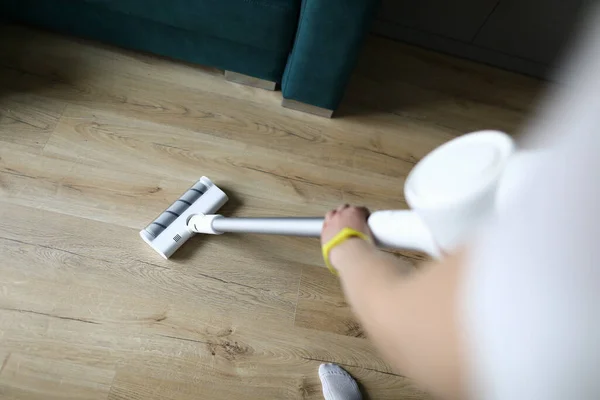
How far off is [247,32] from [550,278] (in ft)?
3.51

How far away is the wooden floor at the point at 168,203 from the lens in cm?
115

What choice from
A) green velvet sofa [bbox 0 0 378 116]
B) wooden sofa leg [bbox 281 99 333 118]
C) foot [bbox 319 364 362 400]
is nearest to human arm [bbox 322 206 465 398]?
foot [bbox 319 364 362 400]

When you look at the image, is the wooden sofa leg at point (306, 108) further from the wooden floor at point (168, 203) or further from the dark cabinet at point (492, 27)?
the dark cabinet at point (492, 27)

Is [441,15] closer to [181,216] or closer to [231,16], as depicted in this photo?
[231,16]

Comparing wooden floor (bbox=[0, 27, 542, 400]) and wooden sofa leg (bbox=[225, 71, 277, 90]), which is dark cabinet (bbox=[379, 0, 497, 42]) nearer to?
wooden floor (bbox=[0, 27, 542, 400])

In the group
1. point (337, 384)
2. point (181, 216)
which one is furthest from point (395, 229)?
point (181, 216)

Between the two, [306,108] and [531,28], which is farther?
[531,28]

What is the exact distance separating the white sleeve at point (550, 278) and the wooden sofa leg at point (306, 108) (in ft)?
3.62

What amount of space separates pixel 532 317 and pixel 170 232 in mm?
1001

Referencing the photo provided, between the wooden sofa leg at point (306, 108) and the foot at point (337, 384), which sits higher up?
the wooden sofa leg at point (306, 108)

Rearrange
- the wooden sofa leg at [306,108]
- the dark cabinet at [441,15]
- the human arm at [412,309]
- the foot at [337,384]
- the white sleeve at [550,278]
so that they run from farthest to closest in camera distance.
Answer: the dark cabinet at [441,15] → the wooden sofa leg at [306,108] → the foot at [337,384] → the human arm at [412,309] → the white sleeve at [550,278]

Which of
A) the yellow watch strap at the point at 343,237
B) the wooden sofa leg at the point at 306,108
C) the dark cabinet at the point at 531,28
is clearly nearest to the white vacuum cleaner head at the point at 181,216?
the wooden sofa leg at the point at 306,108

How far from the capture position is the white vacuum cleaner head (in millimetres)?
1227

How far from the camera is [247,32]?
1.26 meters
